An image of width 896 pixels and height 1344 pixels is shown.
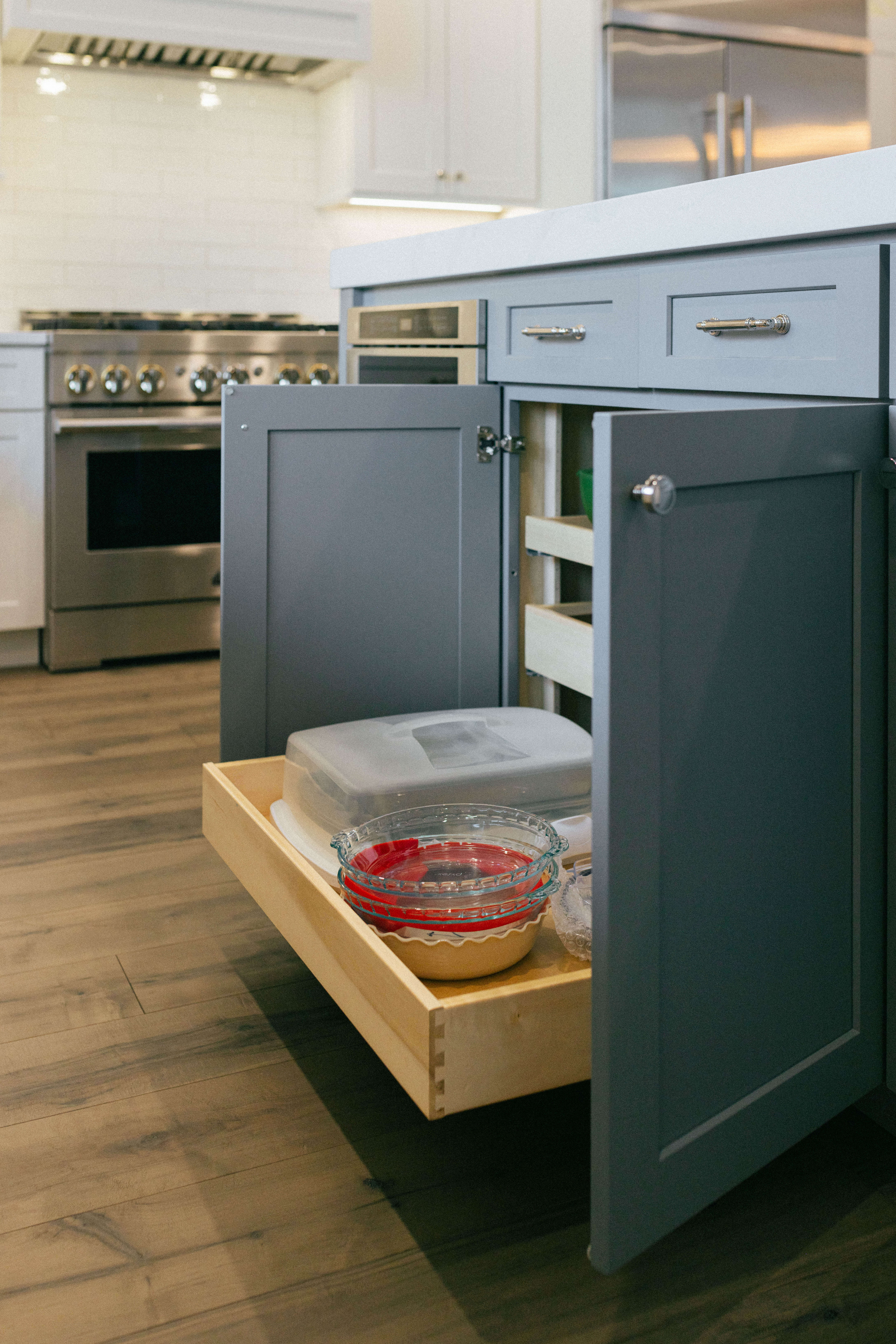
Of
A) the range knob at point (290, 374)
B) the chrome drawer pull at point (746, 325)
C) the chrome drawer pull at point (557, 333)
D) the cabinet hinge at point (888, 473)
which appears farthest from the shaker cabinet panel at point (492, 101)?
the cabinet hinge at point (888, 473)

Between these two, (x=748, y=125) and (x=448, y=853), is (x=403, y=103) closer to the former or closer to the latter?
(x=748, y=125)

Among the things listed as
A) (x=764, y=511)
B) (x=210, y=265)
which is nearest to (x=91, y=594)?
(x=210, y=265)

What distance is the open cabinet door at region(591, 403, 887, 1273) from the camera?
0.91 m

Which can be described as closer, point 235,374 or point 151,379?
point 151,379

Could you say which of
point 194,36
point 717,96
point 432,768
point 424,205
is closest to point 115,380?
point 194,36

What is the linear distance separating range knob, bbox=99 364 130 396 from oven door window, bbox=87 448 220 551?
17 cm

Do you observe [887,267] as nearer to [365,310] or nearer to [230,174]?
[365,310]

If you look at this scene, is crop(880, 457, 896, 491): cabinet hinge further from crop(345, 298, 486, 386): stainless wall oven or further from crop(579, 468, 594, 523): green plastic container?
crop(345, 298, 486, 386): stainless wall oven

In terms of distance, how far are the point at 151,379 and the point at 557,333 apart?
81.9 inches

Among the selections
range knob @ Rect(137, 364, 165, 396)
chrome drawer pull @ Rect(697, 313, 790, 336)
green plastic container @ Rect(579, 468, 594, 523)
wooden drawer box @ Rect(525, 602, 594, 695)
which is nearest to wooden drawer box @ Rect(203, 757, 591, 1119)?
wooden drawer box @ Rect(525, 602, 594, 695)

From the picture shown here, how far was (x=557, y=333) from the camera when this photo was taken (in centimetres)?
172

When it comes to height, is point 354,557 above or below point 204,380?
below

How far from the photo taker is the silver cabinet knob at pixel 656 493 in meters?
0.88

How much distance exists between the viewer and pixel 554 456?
2020 millimetres
